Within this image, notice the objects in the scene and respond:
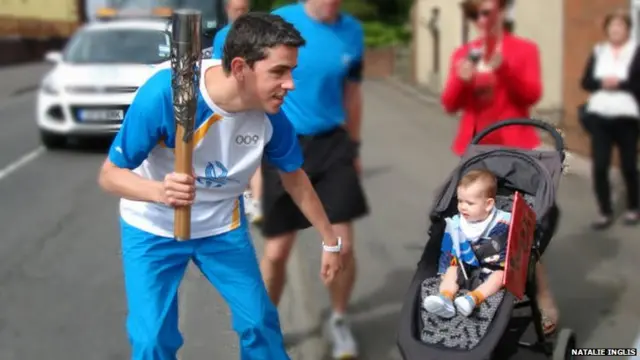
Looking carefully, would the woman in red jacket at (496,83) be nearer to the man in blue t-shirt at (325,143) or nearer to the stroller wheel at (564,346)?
the man in blue t-shirt at (325,143)

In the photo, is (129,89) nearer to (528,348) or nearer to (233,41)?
(233,41)

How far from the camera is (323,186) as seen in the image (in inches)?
189

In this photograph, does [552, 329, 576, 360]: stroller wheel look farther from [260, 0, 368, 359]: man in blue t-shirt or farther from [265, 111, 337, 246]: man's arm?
[265, 111, 337, 246]: man's arm

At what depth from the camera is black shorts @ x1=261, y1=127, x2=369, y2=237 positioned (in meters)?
4.74

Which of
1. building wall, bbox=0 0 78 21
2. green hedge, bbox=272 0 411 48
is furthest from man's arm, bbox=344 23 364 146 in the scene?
green hedge, bbox=272 0 411 48

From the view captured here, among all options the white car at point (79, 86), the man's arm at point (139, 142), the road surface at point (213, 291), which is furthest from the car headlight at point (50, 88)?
the man's arm at point (139, 142)

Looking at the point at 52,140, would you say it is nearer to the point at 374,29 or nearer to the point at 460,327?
the point at 460,327

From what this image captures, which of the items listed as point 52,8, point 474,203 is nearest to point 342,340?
point 474,203

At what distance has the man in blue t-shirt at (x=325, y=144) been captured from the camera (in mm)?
4664

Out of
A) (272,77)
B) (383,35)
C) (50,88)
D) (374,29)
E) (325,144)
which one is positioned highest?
(272,77)

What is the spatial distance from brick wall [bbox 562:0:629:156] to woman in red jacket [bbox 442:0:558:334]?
576 centimetres

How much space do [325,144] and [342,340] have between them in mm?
1028

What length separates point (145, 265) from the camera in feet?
10.9

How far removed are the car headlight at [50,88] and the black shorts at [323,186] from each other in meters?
8.66
